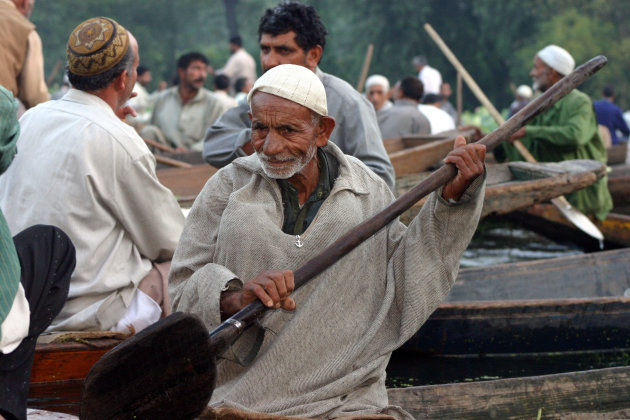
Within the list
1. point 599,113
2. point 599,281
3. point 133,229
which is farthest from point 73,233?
point 599,113

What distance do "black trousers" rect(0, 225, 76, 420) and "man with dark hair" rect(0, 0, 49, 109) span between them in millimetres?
2814

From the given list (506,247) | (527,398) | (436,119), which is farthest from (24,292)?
(436,119)

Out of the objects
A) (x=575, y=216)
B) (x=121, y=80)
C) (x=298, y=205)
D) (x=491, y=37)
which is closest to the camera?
(x=298, y=205)

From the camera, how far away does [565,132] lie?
23.6 feet

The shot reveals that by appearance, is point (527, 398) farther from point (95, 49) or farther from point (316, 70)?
point (95, 49)

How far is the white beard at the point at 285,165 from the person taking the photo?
2809 mm

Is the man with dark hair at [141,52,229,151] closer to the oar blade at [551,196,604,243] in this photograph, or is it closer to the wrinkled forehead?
the oar blade at [551,196,604,243]

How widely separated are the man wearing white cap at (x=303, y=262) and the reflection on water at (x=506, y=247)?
18.0 ft

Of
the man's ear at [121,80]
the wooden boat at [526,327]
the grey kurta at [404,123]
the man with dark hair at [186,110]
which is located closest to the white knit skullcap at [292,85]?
the man's ear at [121,80]

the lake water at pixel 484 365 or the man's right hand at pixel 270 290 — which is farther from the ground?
the man's right hand at pixel 270 290

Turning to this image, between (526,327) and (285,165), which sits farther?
(526,327)

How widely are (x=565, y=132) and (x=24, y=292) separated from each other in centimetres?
531

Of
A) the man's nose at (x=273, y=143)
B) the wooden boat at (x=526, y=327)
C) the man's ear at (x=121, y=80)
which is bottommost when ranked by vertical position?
the wooden boat at (x=526, y=327)

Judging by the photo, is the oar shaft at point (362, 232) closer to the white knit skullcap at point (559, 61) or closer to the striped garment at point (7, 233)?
the striped garment at point (7, 233)
